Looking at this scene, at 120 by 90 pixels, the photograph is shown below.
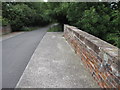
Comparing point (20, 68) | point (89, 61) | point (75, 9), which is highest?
point (75, 9)

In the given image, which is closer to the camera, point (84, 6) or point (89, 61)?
point (89, 61)

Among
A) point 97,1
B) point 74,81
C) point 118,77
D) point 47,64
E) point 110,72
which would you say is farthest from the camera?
point 97,1

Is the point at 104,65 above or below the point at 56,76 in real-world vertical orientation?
above

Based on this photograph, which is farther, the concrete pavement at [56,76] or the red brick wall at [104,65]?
the concrete pavement at [56,76]

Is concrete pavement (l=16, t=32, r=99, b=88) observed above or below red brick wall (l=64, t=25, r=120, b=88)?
below

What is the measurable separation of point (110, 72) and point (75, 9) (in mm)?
7842

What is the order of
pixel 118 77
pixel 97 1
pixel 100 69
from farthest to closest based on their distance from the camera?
pixel 97 1, pixel 100 69, pixel 118 77

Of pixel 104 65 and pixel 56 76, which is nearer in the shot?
pixel 104 65

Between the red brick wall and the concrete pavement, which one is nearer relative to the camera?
the red brick wall

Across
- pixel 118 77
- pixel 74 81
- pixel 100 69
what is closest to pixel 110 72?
pixel 118 77

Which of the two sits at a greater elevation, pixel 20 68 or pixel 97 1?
pixel 97 1

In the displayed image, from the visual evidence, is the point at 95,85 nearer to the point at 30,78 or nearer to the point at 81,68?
the point at 81,68

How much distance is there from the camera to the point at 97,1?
27.9ft

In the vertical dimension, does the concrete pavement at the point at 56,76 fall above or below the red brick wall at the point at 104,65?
below
